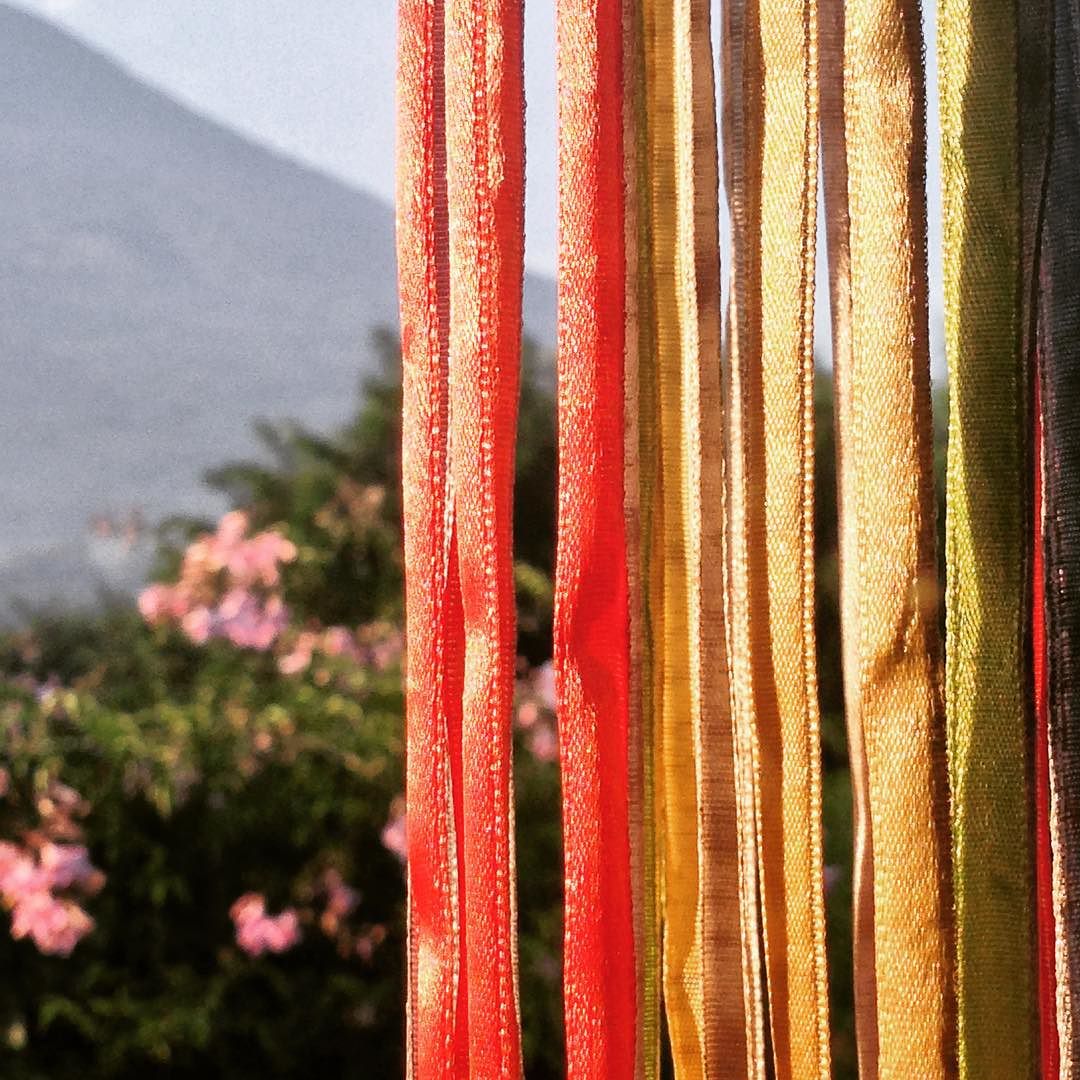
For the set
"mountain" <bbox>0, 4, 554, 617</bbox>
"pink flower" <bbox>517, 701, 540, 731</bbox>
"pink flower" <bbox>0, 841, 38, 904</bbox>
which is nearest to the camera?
"pink flower" <bbox>0, 841, 38, 904</bbox>

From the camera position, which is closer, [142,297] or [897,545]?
[897,545]

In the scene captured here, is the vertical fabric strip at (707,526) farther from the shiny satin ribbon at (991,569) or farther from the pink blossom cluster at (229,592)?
the pink blossom cluster at (229,592)

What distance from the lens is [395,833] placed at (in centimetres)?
140

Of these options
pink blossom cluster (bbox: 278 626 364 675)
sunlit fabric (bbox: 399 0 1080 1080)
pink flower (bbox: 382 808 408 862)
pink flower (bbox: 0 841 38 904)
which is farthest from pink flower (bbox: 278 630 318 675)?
sunlit fabric (bbox: 399 0 1080 1080)

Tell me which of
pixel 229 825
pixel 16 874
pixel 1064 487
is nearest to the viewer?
pixel 1064 487

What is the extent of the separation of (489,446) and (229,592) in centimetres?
99

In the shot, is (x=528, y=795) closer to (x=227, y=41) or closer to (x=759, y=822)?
(x=759, y=822)

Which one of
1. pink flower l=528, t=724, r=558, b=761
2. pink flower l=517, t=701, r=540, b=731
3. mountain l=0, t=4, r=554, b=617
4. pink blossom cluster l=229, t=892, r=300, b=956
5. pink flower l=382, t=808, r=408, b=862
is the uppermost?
mountain l=0, t=4, r=554, b=617

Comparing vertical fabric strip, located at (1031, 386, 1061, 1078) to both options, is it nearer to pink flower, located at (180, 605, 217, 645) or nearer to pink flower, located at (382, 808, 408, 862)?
pink flower, located at (382, 808, 408, 862)

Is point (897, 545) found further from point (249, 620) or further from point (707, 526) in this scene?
point (249, 620)

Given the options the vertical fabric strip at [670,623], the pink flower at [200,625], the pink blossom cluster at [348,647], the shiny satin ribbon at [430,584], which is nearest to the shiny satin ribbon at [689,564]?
the vertical fabric strip at [670,623]

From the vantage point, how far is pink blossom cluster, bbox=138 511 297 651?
5.13 ft

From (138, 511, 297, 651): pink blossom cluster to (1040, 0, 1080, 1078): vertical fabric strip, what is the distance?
1.12 m

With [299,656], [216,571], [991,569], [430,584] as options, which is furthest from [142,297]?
[991,569]
